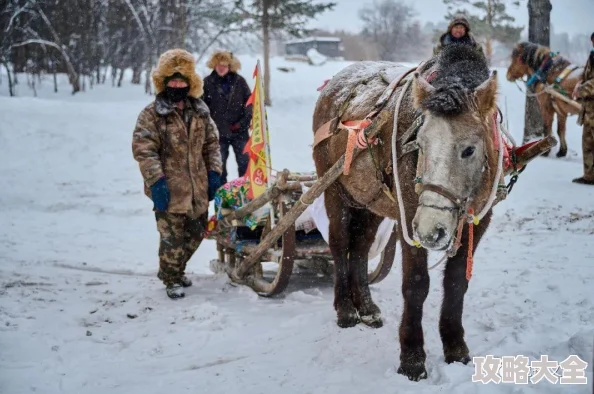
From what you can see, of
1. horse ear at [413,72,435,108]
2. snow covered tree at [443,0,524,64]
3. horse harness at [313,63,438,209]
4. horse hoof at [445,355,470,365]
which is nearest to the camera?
horse ear at [413,72,435,108]

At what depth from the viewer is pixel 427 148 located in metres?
2.58

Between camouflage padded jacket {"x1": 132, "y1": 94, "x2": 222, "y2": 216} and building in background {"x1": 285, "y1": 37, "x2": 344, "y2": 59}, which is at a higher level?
building in background {"x1": 285, "y1": 37, "x2": 344, "y2": 59}

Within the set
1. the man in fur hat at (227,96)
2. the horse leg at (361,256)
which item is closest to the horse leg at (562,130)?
the man in fur hat at (227,96)

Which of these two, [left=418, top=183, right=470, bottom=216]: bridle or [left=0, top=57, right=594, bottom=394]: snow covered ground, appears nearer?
[left=418, top=183, right=470, bottom=216]: bridle

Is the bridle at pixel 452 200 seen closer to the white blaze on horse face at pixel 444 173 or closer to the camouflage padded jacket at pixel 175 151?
the white blaze on horse face at pixel 444 173

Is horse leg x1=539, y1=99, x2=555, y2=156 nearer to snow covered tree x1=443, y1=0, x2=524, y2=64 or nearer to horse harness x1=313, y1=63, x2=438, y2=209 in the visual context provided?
horse harness x1=313, y1=63, x2=438, y2=209

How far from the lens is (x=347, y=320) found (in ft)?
12.8

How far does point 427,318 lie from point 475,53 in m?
1.98

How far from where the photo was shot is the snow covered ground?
3.10m

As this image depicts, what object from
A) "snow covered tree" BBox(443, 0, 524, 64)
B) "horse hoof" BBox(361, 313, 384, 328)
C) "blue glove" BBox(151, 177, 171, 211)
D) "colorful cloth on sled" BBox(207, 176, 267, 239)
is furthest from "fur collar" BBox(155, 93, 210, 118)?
"snow covered tree" BBox(443, 0, 524, 64)

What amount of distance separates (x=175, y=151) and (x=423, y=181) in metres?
2.91

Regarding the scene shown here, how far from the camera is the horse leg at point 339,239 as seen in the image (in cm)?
408

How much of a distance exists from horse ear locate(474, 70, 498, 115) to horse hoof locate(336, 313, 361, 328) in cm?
197

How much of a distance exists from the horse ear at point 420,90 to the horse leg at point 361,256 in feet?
5.70
